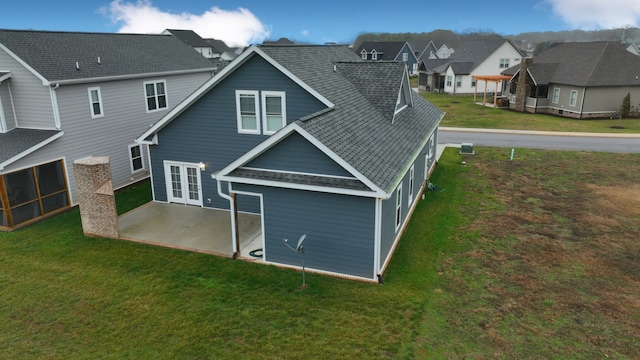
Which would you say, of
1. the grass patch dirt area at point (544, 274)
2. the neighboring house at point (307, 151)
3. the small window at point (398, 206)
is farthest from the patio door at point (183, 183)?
the grass patch dirt area at point (544, 274)

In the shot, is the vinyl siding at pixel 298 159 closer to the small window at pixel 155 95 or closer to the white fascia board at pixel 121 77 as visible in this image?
the white fascia board at pixel 121 77

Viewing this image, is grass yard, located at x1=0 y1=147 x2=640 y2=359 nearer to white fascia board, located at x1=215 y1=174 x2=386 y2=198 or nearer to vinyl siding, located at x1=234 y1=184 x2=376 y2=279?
vinyl siding, located at x1=234 y1=184 x2=376 y2=279

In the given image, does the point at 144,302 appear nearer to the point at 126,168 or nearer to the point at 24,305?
the point at 24,305

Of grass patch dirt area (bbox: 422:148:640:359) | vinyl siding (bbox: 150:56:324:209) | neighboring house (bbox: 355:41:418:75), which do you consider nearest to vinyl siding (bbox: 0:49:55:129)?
vinyl siding (bbox: 150:56:324:209)

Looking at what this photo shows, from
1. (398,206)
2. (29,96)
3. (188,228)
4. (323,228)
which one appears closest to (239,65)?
(188,228)

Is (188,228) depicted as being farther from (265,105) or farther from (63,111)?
(63,111)
